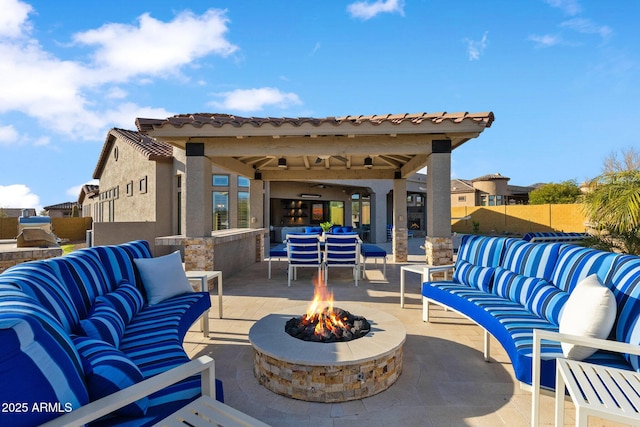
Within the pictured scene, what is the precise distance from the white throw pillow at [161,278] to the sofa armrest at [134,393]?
1923 millimetres

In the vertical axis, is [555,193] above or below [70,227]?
above

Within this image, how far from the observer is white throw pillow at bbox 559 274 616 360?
1994 mm

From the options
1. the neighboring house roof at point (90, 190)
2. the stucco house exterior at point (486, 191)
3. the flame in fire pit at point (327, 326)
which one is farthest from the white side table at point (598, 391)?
the stucco house exterior at point (486, 191)

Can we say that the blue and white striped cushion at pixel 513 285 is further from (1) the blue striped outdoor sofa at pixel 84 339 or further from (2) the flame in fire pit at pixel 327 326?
(1) the blue striped outdoor sofa at pixel 84 339

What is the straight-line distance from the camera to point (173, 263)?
3.55 metres

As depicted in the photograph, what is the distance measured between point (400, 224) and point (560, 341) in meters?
8.15

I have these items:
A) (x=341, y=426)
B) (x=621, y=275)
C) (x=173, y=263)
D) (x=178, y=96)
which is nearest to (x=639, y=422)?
(x=621, y=275)

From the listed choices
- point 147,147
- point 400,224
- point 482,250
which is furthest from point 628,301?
point 147,147

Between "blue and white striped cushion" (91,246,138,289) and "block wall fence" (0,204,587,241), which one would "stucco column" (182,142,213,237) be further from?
"block wall fence" (0,204,587,241)

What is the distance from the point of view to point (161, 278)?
11.1 ft

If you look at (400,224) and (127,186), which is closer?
(400,224)

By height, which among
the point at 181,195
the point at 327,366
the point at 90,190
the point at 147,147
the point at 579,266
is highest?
the point at 147,147

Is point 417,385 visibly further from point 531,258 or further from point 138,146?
point 138,146

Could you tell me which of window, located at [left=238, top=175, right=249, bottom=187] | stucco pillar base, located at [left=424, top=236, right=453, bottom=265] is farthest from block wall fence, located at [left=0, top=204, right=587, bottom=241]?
stucco pillar base, located at [left=424, top=236, right=453, bottom=265]
